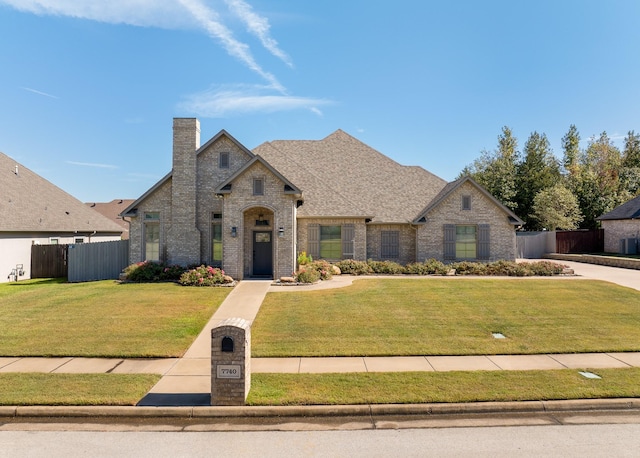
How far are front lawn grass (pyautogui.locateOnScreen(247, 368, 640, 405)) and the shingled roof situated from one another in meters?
14.9

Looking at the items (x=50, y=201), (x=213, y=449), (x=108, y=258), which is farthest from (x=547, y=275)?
(x=50, y=201)

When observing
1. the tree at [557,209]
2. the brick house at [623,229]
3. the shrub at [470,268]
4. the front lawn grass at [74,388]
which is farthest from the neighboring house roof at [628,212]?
the front lawn grass at [74,388]

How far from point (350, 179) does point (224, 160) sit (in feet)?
30.6

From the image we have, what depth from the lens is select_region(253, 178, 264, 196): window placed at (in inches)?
774

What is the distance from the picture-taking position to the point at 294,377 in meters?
8.27

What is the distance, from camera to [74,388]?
771cm

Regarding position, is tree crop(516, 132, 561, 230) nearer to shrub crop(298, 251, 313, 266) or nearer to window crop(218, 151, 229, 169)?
shrub crop(298, 251, 313, 266)

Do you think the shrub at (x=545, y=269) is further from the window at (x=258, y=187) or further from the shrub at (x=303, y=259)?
the window at (x=258, y=187)

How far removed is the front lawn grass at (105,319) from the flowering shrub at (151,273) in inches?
39.3

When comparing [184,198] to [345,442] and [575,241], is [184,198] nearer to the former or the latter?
[345,442]

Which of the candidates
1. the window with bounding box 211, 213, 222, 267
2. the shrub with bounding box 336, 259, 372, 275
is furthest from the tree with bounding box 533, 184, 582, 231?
the window with bounding box 211, 213, 222, 267

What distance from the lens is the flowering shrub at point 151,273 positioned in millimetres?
19453

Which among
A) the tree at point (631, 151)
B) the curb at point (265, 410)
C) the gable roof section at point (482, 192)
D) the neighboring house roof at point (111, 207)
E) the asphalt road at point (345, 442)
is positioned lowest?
the asphalt road at point (345, 442)

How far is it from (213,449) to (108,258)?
63.2 feet
